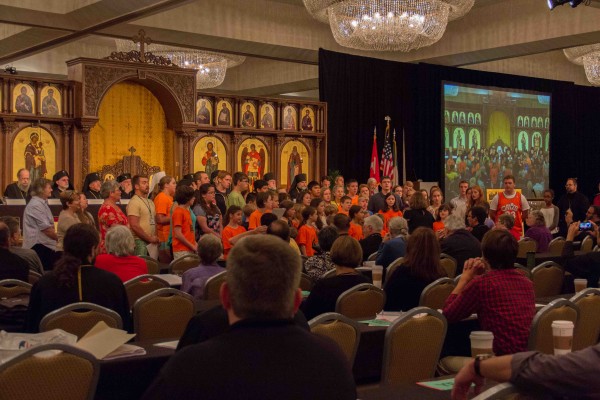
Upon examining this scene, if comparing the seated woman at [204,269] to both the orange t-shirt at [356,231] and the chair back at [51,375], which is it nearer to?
the chair back at [51,375]

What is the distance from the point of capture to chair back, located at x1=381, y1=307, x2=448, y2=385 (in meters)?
4.30

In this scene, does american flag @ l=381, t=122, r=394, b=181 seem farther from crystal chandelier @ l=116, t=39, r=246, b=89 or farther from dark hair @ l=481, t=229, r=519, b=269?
dark hair @ l=481, t=229, r=519, b=269

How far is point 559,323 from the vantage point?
122 inches

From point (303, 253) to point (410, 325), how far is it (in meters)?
4.85

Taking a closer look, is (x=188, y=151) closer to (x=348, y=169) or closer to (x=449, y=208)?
(x=348, y=169)

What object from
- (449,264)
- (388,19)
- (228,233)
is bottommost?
(449,264)

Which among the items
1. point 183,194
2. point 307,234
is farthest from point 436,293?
point 307,234

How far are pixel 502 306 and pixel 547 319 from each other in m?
0.24

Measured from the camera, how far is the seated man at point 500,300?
4660mm

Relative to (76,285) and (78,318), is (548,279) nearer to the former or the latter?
(76,285)

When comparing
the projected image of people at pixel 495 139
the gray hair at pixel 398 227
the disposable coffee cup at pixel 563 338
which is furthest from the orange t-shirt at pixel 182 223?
the projected image of people at pixel 495 139

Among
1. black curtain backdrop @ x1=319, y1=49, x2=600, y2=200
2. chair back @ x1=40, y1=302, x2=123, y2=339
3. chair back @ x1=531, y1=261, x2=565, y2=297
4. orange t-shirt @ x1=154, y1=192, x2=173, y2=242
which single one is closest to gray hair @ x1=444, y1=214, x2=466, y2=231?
chair back @ x1=531, y1=261, x2=565, y2=297

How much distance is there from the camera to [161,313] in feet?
16.7

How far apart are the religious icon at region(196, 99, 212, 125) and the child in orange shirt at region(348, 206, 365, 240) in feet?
20.4
